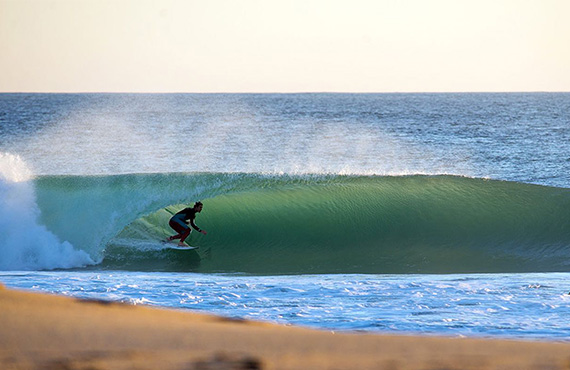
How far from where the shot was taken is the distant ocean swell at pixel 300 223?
11320 millimetres

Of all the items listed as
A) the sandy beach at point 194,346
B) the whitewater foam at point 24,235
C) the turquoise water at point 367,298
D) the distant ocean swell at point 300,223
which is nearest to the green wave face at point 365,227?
the distant ocean swell at point 300,223

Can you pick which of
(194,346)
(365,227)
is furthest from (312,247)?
(194,346)

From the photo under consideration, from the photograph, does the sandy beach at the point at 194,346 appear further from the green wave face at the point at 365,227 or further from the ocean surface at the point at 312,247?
the green wave face at the point at 365,227

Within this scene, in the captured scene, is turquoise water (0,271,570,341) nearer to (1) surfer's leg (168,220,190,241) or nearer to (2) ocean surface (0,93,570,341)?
(2) ocean surface (0,93,570,341)

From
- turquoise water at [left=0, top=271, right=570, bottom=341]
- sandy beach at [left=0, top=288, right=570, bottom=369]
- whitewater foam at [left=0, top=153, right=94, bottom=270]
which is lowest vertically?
sandy beach at [left=0, top=288, right=570, bottom=369]

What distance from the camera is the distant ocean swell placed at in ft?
37.1

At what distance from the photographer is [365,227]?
13.1m

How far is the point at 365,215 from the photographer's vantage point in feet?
44.5

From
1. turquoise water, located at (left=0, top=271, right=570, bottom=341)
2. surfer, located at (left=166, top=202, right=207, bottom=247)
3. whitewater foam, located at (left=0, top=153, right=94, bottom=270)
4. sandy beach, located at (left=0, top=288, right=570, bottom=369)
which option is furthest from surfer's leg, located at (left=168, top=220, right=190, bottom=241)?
sandy beach, located at (left=0, top=288, right=570, bottom=369)

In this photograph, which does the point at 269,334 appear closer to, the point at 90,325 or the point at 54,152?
the point at 90,325

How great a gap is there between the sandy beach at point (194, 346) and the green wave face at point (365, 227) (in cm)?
807

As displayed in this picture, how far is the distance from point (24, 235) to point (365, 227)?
18.1ft

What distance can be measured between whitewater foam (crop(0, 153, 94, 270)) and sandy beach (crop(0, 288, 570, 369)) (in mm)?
9006

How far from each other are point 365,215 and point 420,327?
309 inches
